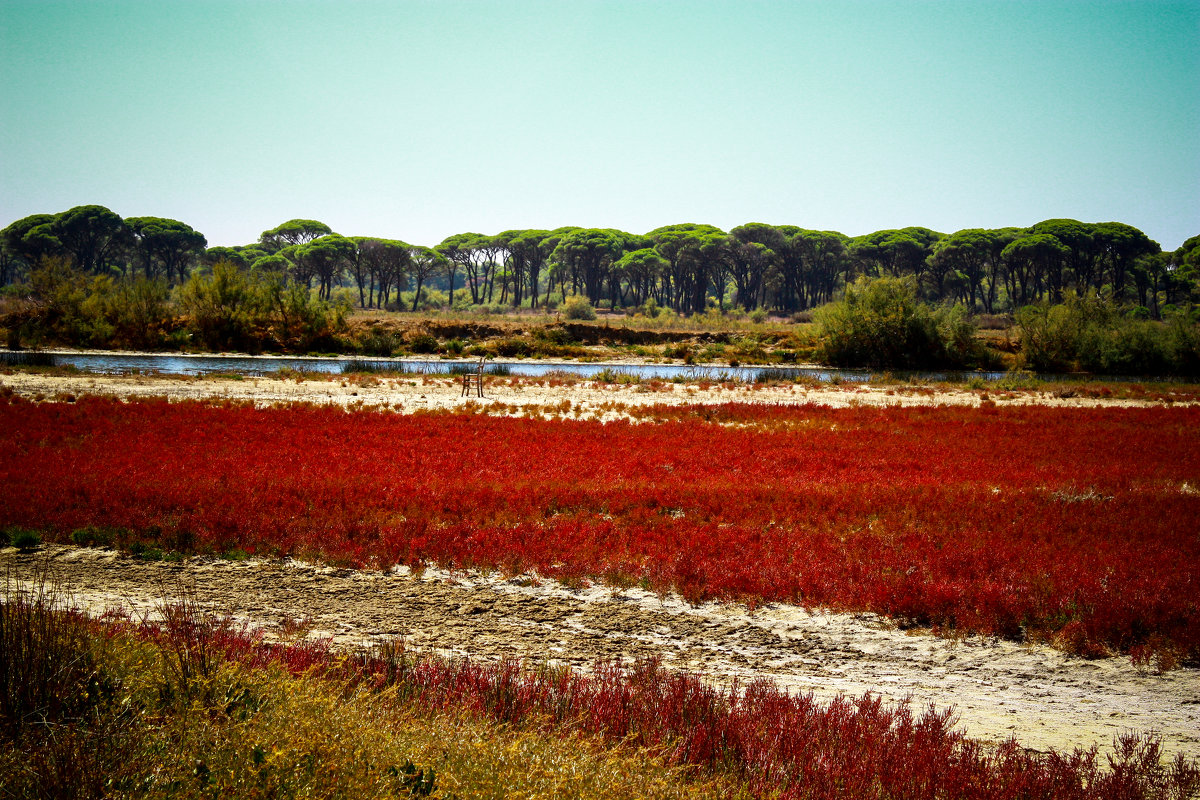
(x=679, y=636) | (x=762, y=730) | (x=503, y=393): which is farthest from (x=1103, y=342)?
(x=762, y=730)

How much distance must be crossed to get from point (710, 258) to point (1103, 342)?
5376cm

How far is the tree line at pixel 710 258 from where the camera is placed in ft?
292

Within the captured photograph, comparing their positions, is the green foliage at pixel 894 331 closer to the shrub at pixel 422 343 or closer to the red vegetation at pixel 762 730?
the shrub at pixel 422 343

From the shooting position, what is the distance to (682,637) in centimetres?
757

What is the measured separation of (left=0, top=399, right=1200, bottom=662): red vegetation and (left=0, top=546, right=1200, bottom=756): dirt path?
496 mm

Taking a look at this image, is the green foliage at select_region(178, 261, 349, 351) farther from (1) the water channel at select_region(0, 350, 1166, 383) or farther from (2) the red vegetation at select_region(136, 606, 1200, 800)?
(2) the red vegetation at select_region(136, 606, 1200, 800)

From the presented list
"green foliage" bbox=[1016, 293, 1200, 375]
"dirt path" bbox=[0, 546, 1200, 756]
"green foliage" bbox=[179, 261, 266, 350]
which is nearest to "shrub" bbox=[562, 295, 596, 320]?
"green foliage" bbox=[179, 261, 266, 350]

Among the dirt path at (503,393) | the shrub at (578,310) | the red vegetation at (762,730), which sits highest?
the shrub at (578,310)

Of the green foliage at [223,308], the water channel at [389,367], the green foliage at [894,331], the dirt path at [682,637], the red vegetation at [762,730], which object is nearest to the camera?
the red vegetation at [762,730]

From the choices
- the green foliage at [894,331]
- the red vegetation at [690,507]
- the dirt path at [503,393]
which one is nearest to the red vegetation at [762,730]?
the red vegetation at [690,507]

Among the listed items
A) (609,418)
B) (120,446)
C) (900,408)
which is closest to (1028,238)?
(900,408)

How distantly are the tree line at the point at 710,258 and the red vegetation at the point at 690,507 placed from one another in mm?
79875

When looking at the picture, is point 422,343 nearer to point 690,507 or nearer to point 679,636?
point 690,507

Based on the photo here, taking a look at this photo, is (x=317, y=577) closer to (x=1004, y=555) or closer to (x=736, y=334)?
(x=1004, y=555)
